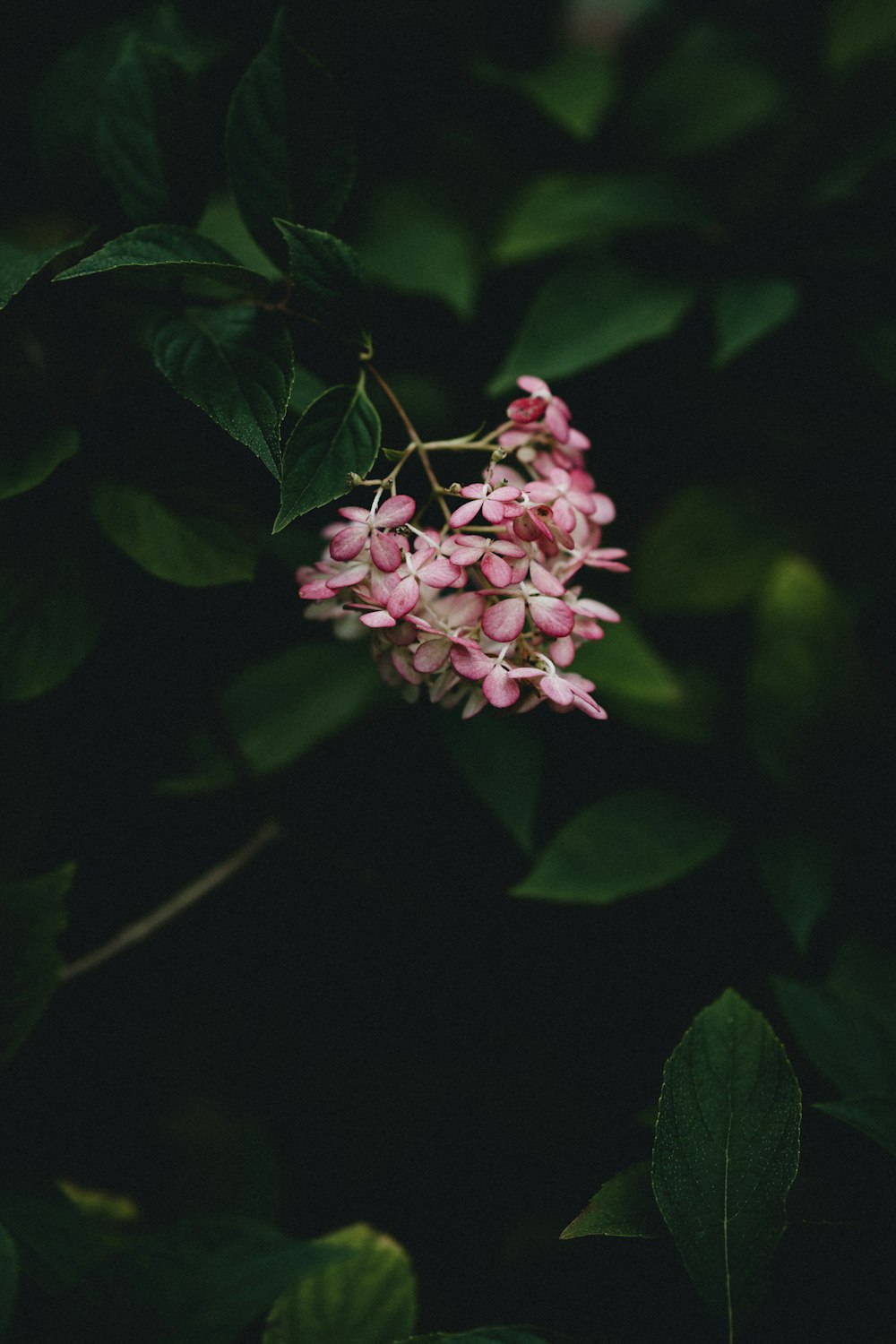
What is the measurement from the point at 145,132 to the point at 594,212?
A: 2.05 feet

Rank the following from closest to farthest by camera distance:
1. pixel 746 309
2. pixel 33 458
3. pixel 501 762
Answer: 1. pixel 33 458
2. pixel 501 762
3. pixel 746 309

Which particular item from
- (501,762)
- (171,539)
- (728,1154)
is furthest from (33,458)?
(728,1154)

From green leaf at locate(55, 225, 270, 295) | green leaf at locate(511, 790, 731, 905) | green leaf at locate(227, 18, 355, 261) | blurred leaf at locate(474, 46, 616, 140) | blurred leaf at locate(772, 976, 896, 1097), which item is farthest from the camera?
blurred leaf at locate(474, 46, 616, 140)

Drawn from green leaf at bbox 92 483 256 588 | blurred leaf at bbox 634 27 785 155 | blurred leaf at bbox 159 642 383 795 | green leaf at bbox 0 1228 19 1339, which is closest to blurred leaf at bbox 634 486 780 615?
blurred leaf at bbox 159 642 383 795

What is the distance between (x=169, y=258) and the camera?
2.05 feet

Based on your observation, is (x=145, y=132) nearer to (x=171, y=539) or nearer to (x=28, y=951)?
(x=171, y=539)

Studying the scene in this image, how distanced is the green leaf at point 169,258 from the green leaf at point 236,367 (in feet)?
0.11

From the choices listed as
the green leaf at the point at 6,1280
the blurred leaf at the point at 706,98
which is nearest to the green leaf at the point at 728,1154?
the green leaf at the point at 6,1280

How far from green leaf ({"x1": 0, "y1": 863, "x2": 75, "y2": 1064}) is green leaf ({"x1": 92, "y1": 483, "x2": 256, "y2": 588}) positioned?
0.29 m

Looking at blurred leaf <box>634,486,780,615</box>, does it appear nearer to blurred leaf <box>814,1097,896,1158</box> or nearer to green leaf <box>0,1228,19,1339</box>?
blurred leaf <box>814,1097,896,1158</box>

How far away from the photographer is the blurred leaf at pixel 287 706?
1036mm

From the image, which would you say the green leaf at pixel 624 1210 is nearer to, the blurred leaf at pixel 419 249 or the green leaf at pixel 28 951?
the green leaf at pixel 28 951

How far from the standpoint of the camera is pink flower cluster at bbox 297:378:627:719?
0.59 metres

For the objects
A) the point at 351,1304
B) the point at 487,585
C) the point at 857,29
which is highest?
the point at 857,29
